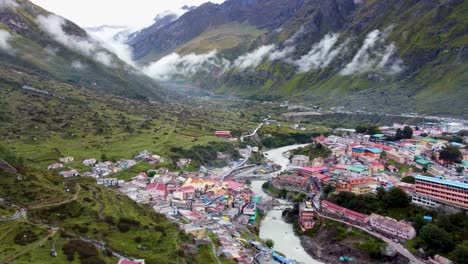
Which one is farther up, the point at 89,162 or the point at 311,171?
the point at 89,162

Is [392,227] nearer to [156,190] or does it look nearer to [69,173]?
[156,190]

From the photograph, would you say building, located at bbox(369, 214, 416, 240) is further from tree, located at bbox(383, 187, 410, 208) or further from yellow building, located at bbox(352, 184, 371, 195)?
yellow building, located at bbox(352, 184, 371, 195)

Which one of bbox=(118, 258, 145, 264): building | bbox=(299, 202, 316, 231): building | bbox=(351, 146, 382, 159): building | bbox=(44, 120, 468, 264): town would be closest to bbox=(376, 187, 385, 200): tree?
bbox=(44, 120, 468, 264): town

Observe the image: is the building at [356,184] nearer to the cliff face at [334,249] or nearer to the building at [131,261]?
the cliff face at [334,249]

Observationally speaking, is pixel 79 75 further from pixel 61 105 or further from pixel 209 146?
pixel 209 146

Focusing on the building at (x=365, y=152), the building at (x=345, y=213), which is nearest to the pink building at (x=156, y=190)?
the building at (x=345, y=213)

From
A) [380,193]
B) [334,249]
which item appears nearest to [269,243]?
[334,249]
